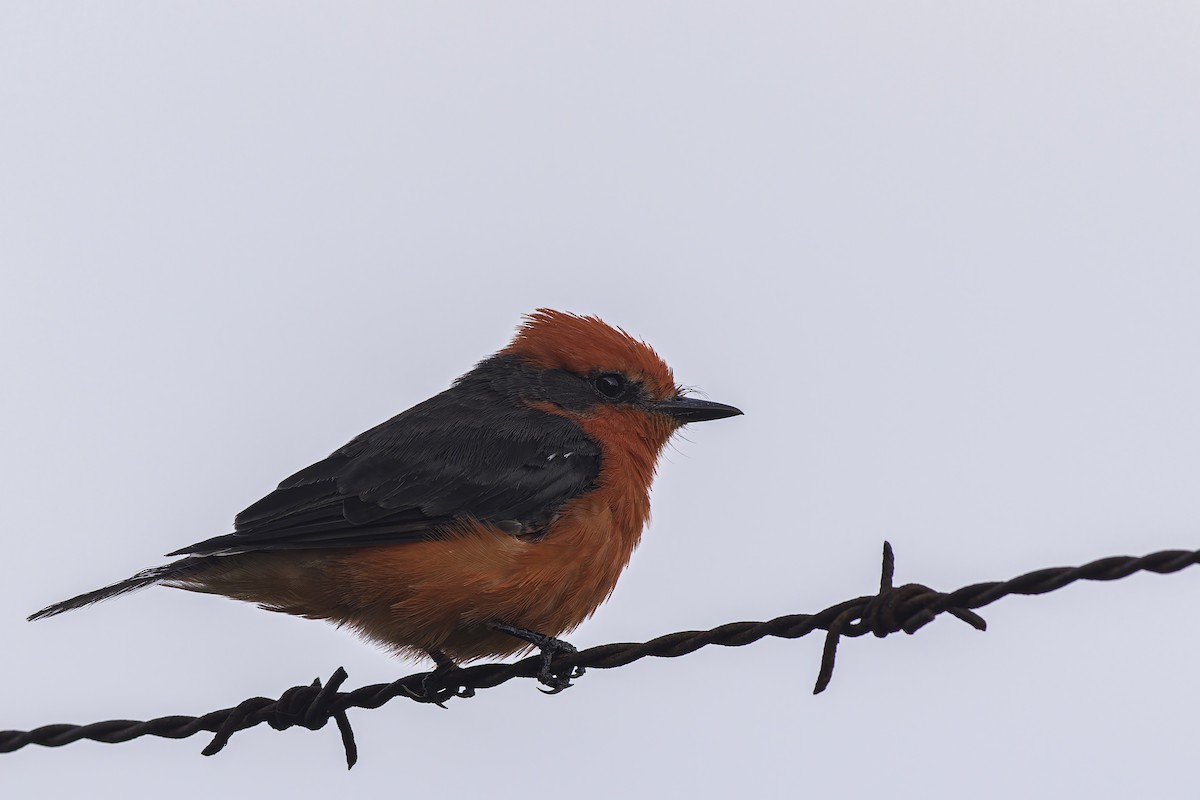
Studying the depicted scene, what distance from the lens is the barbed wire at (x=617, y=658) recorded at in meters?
3.24

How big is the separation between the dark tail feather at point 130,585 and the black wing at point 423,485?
0.31ft

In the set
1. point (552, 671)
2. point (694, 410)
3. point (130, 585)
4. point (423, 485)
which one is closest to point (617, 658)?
point (552, 671)

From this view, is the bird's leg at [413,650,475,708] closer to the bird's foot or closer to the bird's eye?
the bird's foot

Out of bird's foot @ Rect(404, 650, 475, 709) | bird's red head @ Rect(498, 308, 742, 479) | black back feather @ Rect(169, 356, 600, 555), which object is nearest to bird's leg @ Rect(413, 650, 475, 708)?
bird's foot @ Rect(404, 650, 475, 709)

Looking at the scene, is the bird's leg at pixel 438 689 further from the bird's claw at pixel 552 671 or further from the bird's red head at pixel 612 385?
the bird's red head at pixel 612 385

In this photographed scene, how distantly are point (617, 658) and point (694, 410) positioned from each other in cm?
309

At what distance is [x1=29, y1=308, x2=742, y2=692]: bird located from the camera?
582 centimetres

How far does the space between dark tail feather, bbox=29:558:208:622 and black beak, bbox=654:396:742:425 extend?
8.86 feet

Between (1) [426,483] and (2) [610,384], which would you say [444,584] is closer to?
(1) [426,483]

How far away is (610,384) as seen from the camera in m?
7.40

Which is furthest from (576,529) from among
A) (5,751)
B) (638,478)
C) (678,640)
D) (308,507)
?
(5,751)

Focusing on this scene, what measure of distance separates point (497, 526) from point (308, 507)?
0.88 meters

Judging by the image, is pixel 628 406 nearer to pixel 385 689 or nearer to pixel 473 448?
pixel 473 448

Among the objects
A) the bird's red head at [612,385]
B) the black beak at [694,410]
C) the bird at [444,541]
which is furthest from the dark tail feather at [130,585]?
the black beak at [694,410]
